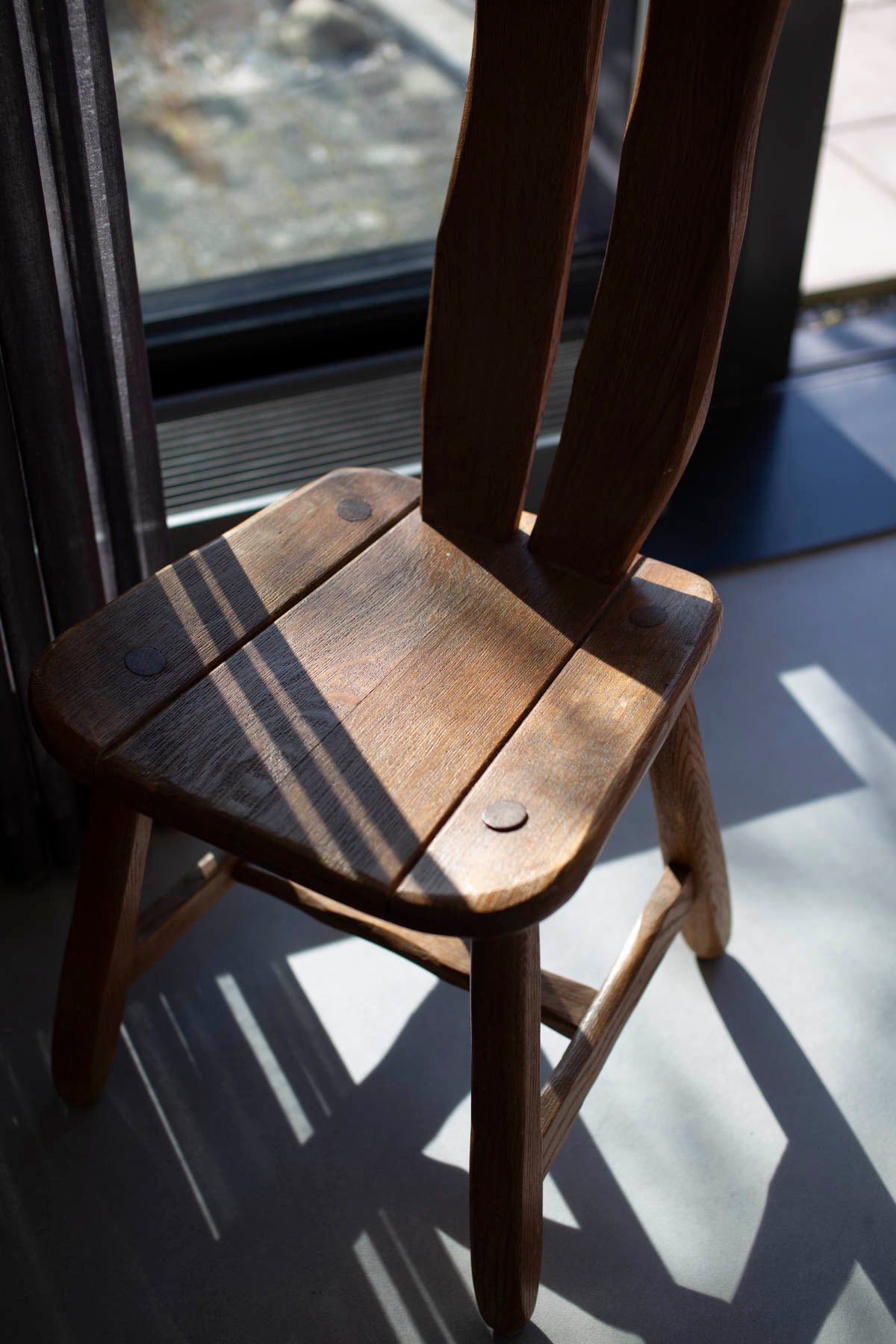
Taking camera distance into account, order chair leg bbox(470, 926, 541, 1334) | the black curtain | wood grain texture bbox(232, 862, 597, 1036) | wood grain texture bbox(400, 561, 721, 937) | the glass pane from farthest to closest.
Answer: the glass pane
wood grain texture bbox(232, 862, 597, 1036)
the black curtain
chair leg bbox(470, 926, 541, 1334)
wood grain texture bbox(400, 561, 721, 937)

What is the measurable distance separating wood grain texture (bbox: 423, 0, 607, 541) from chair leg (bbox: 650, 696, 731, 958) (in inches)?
10.0

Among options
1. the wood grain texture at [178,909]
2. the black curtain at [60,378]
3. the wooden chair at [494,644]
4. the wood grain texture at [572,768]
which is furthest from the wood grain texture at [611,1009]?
the black curtain at [60,378]

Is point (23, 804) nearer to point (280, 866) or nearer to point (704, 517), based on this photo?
point (280, 866)

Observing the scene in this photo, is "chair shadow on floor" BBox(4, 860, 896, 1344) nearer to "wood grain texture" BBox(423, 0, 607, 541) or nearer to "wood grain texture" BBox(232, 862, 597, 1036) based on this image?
"wood grain texture" BBox(232, 862, 597, 1036)

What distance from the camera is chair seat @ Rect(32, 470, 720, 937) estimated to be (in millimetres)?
823

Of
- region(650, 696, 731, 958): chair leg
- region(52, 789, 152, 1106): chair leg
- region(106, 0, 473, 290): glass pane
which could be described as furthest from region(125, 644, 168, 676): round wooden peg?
region(106, 0, 473, 290): glass pane

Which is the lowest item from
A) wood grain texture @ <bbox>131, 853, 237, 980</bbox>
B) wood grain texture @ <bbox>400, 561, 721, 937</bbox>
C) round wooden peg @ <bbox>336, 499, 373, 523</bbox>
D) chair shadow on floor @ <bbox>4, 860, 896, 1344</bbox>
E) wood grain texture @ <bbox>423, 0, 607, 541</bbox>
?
chair shadow on floor @ <bbox>4, 860, 896, 1344</bbox>

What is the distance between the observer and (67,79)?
1006 millimetres

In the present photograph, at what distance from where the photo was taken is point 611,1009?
1093mm

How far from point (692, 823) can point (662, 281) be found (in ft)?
1.69

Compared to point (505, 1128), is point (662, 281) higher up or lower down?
higher up

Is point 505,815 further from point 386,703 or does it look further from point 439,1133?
point 439,1133

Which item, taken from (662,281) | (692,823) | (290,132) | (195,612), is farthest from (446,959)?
(290,132)

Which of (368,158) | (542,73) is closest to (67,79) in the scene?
(542,73)
